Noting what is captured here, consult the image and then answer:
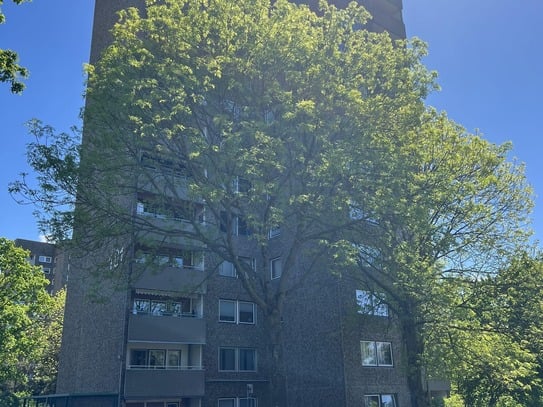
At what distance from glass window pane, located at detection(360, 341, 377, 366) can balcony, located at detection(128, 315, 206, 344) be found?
9.21m

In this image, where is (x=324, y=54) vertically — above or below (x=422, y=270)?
above

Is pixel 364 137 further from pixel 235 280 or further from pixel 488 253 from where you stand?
pixel 235 280

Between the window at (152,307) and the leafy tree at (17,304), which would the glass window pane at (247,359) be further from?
the leafy tree at (17,304)

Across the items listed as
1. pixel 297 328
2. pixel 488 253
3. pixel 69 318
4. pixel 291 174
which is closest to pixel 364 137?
pixel 291 174

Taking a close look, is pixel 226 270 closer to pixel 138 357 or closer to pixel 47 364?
pixel 138 357

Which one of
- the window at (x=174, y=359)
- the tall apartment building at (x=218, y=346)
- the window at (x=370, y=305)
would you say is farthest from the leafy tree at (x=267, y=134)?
the window at (x=174, y=359)

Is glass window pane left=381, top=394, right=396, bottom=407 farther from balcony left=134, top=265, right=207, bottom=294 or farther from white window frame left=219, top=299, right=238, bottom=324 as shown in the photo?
balcony left=134, top=265, right=207, bottom=294

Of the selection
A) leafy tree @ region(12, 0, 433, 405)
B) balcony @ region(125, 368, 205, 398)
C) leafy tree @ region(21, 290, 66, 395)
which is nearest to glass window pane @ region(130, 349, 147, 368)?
balcony @ region(125, 368, 205, 398)

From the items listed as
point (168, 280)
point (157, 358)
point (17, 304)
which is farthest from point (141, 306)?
point (17, 304)

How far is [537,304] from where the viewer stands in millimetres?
21094

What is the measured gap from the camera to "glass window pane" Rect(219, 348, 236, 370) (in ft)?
107

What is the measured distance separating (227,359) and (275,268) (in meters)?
6.65

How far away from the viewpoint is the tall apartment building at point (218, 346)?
28266 millimetres

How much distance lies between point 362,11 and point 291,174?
730cm
